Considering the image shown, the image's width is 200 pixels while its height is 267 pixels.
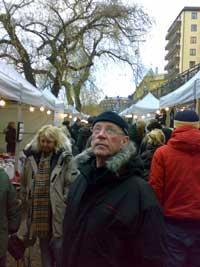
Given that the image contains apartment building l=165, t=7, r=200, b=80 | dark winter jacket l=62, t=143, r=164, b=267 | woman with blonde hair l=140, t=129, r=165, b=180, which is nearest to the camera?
dark winter jacket l=62, t=143, r=164, b=267

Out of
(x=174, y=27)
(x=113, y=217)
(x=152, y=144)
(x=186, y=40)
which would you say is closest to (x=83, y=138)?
(x=152, y=144)

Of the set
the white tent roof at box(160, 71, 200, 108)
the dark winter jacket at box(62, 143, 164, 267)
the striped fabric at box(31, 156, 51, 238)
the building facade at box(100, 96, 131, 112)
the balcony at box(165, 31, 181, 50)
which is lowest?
the striped fabric at box(31, 156, 51, 238)

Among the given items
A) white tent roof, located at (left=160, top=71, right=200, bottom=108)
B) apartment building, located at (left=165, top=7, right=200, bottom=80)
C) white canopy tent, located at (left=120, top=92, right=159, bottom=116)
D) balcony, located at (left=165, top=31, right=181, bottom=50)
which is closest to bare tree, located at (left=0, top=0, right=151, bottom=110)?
white canopy tent, located at (left=120, top=92, right=159, bottom=116)

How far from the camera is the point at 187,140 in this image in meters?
3.19

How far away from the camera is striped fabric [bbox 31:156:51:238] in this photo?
3850 millimetres

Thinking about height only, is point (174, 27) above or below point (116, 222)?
above

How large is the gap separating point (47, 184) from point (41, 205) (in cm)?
22

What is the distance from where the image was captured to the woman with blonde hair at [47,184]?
3.83 metres

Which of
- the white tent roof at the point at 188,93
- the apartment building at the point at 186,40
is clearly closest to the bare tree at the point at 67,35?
the white tent roof at the point at 188,93

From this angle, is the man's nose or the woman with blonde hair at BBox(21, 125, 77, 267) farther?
the woman with blonde hair at BBox(21, 125, 77, 267)

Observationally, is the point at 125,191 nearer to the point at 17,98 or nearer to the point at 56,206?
the point at 56,206

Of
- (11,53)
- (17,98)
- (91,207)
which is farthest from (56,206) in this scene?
(11,53)

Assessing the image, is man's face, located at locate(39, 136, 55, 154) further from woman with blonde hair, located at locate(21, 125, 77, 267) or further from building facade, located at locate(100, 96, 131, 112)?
building facade, located at locate(100, 96, 131, 112)

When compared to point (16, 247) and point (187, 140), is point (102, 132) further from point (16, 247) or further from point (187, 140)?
point (16, 247)
